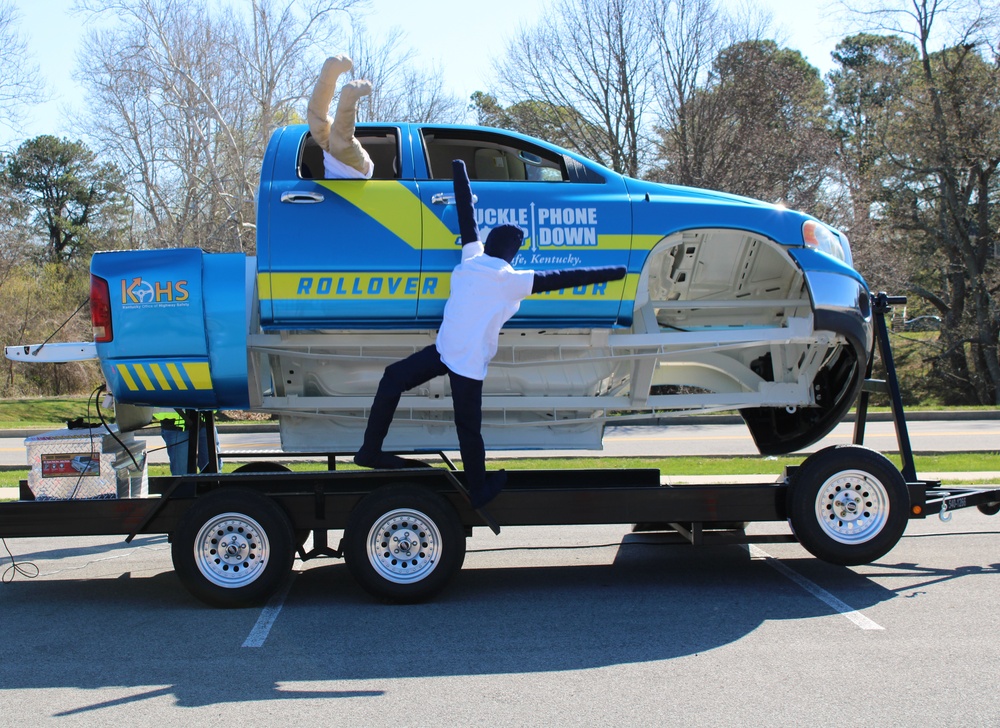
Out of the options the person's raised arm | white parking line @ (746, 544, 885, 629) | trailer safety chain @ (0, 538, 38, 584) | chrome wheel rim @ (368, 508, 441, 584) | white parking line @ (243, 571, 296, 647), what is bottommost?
white parking line @ (746, 544, 885, 629)

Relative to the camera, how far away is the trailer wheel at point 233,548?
6.02 metres

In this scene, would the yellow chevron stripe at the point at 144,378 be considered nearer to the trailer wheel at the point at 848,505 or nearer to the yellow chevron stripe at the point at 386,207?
the yellow chevron stripe at the point at 386,207

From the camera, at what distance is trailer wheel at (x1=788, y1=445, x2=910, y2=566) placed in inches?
253

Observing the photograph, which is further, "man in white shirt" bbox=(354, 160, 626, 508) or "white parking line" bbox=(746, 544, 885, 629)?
"man in white shirt" bbox=(354, 160, 626, 508)

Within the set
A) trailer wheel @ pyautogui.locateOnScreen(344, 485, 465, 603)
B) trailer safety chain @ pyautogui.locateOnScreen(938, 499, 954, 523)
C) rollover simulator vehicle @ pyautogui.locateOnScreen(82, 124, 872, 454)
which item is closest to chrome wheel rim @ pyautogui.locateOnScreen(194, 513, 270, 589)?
trailer wheel @ pyautogui.locateOnScreen(344, 485, 465, 603)

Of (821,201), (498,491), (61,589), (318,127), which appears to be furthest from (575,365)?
(821,201)

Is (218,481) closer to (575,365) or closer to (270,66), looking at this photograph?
(575,365)

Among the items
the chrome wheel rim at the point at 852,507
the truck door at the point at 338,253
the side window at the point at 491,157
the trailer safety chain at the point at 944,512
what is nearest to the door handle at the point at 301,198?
the truck door at the point at 338,253

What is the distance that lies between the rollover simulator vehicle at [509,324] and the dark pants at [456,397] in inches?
15.1

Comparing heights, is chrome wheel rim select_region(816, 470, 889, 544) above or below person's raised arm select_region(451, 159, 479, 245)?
below

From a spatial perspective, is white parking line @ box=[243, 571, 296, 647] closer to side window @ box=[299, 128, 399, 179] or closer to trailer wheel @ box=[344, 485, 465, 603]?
trailer wheel @ box=[344, 485, 465, 603]

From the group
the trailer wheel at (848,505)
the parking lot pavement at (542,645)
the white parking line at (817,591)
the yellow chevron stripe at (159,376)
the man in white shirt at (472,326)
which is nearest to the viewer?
the parking lot pavement at (542,645)

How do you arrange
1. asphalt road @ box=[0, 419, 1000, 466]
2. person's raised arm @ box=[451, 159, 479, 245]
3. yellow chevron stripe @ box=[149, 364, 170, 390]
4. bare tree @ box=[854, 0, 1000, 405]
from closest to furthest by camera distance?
person's raised arm @ box=[451, 159, 479, 245]
yellow chevron stripe @ box=[149, 364, 170, 390]
asphalt road @ box=[0, 419, 1000, 466]
bare tree @ box=[854, 0, 1000, 405]

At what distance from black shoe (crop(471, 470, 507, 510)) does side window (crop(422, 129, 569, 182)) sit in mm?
2104
